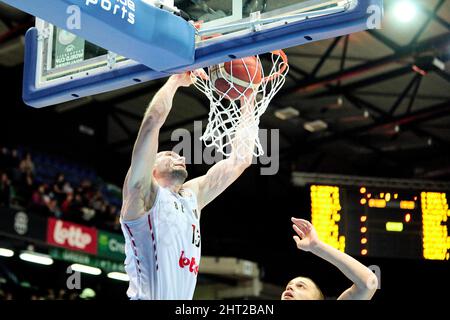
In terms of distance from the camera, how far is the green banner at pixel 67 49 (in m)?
4.91

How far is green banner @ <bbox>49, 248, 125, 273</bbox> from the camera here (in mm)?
12977

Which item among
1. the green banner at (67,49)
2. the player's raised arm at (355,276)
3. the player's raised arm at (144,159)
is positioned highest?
the green banner at (67,49)

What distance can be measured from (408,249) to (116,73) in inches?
230

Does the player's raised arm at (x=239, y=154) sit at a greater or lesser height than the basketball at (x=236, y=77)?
lesser

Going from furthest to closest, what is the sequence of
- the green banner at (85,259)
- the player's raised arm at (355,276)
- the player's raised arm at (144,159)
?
1. the green banner at (85,259)
2. the player's raised arm at (144,159)
3. the player's raised arm at (355,276)

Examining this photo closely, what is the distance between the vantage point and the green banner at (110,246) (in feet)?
44.8

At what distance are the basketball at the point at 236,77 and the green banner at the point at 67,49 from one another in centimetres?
80

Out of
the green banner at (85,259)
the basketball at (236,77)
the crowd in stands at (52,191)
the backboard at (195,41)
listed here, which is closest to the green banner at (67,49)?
the backboard at (195,41)

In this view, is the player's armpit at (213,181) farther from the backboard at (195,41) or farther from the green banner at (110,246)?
the green banner at (110,246)

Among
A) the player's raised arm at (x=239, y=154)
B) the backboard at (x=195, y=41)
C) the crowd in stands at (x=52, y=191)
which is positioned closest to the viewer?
the backboard at (x=195, y=41)

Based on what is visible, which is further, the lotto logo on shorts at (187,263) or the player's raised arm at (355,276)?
the lotto logo on shorts at (187,263)

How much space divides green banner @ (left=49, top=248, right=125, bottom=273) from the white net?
8258 millimetres

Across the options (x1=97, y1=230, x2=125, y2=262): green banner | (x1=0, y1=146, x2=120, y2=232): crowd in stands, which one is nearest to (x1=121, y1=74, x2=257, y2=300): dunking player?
(x1=0, y1=146, x2=120, y2=232): crowd in stands

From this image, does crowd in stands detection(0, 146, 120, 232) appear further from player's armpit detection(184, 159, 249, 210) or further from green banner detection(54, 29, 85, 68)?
player's armpit detection(184, 159, 249, 210)
